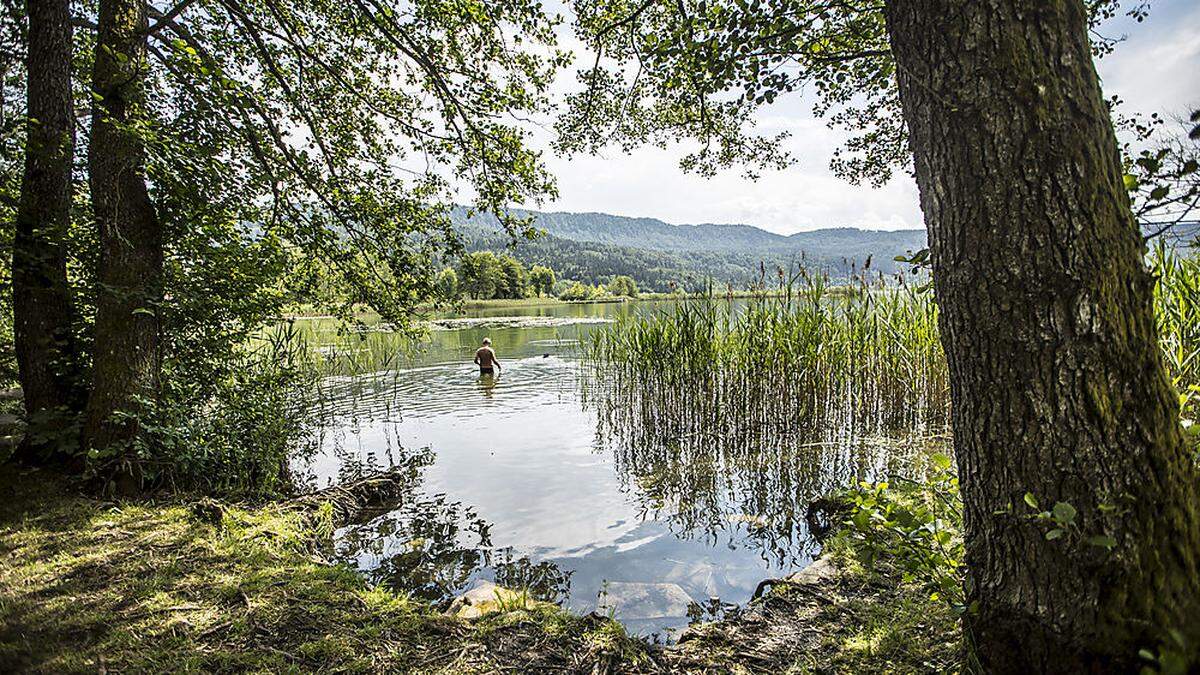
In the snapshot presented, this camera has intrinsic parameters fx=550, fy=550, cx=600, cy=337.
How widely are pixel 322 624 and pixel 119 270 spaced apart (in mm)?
3393

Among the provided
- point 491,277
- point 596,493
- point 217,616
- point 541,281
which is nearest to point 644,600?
point 596,493

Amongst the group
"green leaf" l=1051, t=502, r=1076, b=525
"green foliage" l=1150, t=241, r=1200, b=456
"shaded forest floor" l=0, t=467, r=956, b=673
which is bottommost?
"shaded forest floor" l=0, t=467, r=956, b=673

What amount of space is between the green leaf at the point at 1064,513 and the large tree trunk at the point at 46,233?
5822 mm

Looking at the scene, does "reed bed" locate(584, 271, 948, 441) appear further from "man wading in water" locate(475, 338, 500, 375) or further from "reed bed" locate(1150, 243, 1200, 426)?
"man wading in water" locate(475, 338, 500, 375)

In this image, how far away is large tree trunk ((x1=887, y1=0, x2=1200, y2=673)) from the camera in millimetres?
1439

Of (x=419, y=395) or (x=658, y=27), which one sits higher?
(x=658, y=27)

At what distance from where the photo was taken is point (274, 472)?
519 centimetres

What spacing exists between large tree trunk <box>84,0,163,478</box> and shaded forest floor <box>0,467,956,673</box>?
894 mm

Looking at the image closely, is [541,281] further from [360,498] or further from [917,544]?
[917,544]

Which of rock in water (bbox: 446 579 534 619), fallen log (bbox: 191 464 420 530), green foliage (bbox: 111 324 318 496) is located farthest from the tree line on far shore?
rock in water (bbox: 446 579 534 619)

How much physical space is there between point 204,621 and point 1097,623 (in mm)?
3397

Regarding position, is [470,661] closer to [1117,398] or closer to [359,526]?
[1117,398]

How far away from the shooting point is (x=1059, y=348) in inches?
57.5

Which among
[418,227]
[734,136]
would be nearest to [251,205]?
[418,227]
